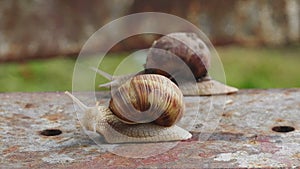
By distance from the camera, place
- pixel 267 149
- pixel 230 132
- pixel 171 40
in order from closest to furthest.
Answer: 1. pixel 267 149
2. pixel 230 132
3. pixel 171 40

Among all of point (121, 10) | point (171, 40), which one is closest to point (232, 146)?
point (171, 40)

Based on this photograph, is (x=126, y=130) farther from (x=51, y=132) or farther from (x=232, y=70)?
(x=232, y=70)

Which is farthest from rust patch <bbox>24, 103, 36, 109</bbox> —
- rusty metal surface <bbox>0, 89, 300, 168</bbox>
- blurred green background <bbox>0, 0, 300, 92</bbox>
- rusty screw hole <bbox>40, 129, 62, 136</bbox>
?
blurred green background <bbox>0, 0, 300, 92</bbox>

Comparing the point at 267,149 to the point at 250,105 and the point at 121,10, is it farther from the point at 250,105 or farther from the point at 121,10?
the point at 121,10

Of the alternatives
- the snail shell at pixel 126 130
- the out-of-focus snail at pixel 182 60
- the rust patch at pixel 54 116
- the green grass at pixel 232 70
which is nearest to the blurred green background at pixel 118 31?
the green grass at pixel 232 70

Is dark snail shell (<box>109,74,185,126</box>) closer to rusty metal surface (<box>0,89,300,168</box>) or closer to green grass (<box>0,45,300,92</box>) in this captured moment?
rusty metal surface (<box>0,89,300,168</box>)
